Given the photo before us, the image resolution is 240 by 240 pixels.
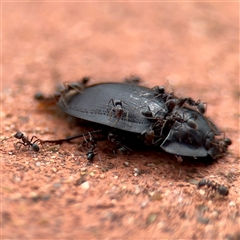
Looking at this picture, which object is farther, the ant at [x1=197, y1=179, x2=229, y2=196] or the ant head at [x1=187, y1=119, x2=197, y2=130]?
the ant head at [x1=187, y1=119, x2=197, y2=130]

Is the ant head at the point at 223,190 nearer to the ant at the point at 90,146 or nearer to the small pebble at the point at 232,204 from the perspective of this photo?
the small pebble at the point at 232,204

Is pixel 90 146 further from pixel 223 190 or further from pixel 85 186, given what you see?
pixel 223 190

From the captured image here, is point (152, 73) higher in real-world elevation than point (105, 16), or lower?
lower

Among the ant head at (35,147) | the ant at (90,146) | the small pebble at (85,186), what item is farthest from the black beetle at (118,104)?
the small pebble at (85,186)

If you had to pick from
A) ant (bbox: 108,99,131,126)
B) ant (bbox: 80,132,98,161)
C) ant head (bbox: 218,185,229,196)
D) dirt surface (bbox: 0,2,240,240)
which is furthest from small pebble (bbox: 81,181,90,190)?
ant head (bbox: 218,185,229,196)

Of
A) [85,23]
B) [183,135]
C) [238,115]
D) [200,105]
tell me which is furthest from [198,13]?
[183,135]

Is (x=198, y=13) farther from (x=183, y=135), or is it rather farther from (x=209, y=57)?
(x=183, y=135)

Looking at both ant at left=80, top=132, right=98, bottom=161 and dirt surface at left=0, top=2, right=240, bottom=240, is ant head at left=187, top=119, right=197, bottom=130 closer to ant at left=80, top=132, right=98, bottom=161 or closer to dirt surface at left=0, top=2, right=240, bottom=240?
dirt surface at left=0, top=2, right=240, bottom=240

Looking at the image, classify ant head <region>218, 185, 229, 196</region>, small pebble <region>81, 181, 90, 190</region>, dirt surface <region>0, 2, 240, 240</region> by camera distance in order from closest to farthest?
dirt surface <region>0, 2, 240, 240</region>
small pebble <region>81, 181, 90, 190</region>
ant head <region>218, 185, 229, 196</region>
